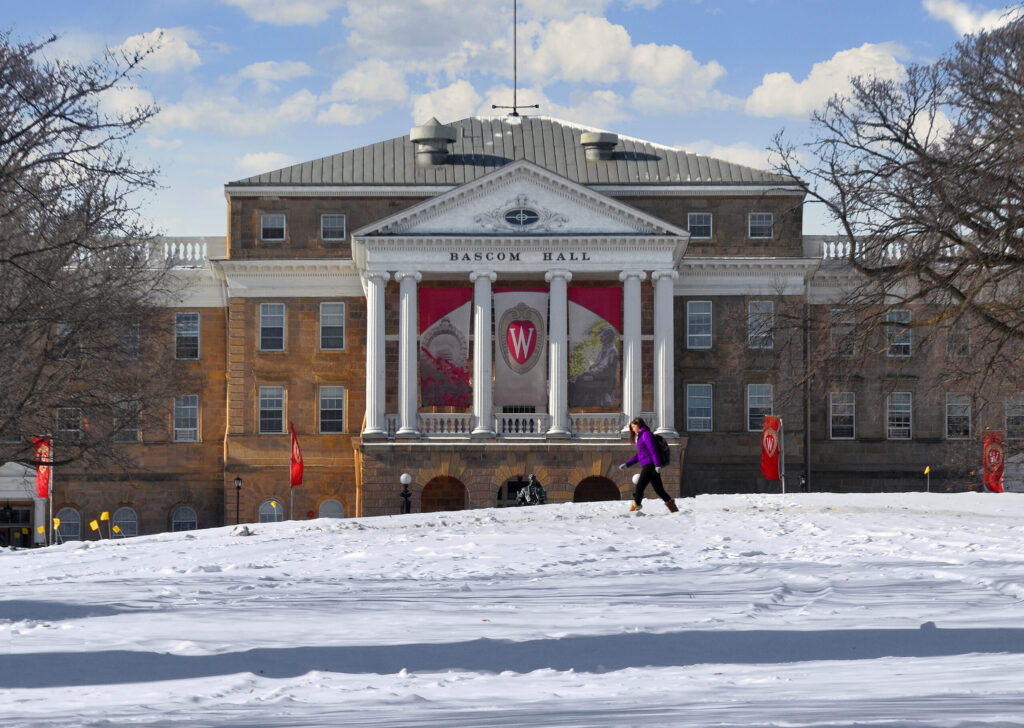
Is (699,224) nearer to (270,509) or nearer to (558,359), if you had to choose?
(558,359)

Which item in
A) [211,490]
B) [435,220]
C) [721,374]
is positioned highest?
[435,220]

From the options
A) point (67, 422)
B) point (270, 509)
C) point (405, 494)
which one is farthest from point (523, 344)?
point (67, 422)

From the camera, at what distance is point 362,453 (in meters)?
51.8

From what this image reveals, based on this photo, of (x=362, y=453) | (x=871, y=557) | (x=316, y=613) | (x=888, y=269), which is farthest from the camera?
(x=362, y=453)

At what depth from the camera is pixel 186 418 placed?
59.6m

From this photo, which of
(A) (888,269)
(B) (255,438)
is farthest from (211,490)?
(A) (888,269)

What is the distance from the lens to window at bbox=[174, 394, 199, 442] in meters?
59.5

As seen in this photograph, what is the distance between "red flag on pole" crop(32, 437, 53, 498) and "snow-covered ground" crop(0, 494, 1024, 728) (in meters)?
17.6

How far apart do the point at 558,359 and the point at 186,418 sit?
53.8 ft

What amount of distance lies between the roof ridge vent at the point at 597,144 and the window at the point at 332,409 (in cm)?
1313

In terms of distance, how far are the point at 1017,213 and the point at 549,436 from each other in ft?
92.7

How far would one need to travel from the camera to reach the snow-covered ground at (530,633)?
8414 mm

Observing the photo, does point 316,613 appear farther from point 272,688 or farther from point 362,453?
point 362,453

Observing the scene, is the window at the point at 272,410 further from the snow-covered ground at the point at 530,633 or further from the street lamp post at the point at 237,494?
the snow-covered ground at the point at 530,633
